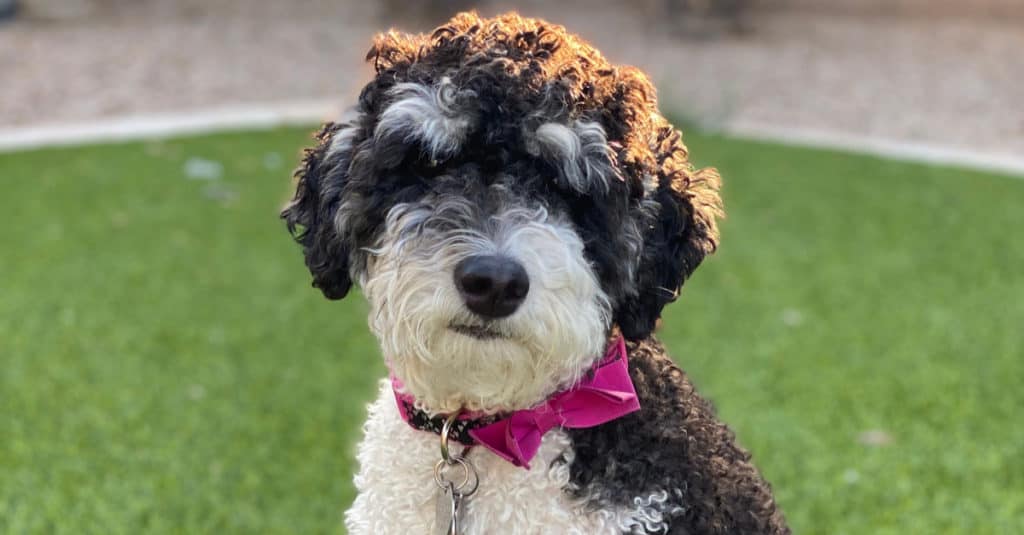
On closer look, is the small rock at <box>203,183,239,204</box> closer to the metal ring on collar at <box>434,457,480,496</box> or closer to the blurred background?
the blurred background

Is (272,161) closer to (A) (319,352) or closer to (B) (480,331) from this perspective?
(A) (319,352)

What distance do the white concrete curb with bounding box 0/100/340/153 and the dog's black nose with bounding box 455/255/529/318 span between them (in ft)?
27.1

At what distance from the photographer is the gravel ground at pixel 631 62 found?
1245 cm

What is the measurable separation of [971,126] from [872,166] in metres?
3.60

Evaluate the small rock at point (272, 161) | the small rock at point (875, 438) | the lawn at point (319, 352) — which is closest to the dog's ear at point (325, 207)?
the lawn at point (319, 352)

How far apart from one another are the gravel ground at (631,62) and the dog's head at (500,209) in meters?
9.20

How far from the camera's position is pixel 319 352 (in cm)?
582

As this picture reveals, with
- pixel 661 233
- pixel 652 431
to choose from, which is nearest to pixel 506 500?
pixel 652 431

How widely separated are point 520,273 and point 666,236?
0.46 meters

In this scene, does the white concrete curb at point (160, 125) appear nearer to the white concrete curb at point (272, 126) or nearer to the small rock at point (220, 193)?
the white concrete curb at point (272, 126)

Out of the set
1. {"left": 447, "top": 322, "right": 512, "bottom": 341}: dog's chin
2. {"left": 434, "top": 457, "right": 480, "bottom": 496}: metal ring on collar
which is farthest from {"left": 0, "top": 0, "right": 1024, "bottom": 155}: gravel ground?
{"left": 447, "top": 322, "right": 512, "bottom": 341}: dog's chin

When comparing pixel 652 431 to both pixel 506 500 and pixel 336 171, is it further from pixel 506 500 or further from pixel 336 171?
pixel 336 171

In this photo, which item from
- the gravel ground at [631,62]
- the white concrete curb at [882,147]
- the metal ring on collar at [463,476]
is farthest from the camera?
the gravel ground at [631,62]

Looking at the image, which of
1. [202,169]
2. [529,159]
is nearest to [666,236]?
[529,159]
